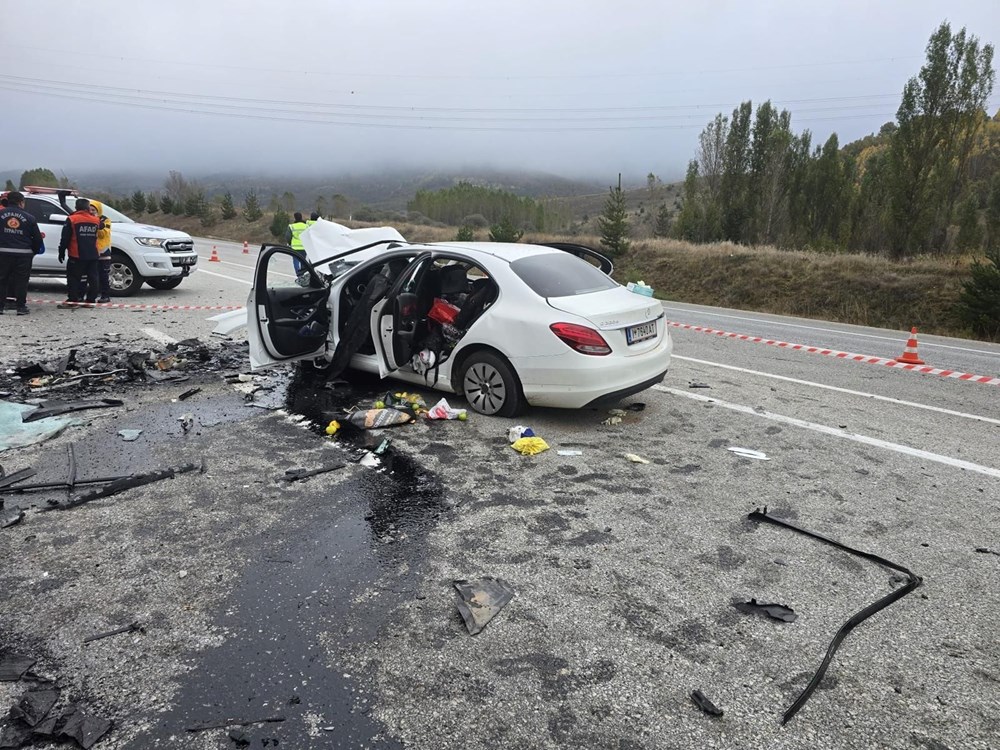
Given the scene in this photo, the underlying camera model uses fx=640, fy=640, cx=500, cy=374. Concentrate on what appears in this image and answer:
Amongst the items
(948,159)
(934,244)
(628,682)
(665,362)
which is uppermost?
(948,159)

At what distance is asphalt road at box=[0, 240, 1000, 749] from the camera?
7.99ft

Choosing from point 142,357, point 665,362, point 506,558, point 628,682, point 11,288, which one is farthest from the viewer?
point 11,288

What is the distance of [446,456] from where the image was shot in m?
4.93

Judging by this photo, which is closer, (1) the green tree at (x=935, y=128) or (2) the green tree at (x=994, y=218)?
(1) the green tree at (x=935, y=128)

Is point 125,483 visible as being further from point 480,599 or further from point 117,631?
point 480,599

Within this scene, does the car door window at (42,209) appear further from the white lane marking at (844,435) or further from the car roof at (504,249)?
the white lane marking at (844,435)

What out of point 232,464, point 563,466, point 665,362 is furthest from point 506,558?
point 665,362

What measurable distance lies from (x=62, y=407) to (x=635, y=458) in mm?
5116

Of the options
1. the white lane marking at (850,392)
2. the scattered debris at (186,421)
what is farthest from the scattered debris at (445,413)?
the white lane marking at (850,392)

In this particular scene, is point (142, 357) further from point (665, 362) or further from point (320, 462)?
point (665, 362)

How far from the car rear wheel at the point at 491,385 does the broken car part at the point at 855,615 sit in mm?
2262

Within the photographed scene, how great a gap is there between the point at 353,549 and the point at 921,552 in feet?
10.6

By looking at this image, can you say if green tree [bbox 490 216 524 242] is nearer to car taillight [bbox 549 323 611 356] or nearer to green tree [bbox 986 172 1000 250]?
green tree [bbox 986 172 1000 250]

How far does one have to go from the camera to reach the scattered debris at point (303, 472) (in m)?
4.48
